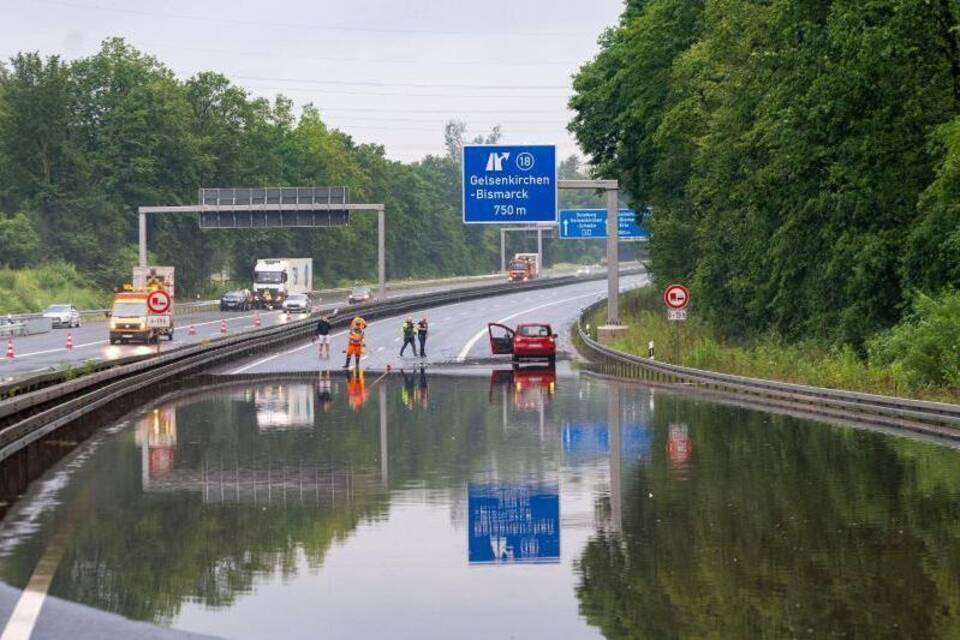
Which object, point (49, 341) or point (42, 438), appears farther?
point (49, 341)

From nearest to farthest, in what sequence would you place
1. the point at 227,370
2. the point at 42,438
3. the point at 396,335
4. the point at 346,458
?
the point at 346,458
the point at 42,438
the point at 227,370
the point at 396,335

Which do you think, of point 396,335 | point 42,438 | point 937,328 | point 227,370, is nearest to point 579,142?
point 396,335

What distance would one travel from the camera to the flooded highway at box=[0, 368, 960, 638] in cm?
1178

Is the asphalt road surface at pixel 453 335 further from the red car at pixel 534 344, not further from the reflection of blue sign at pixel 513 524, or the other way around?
the reflection of blue sign at pixel 513 524

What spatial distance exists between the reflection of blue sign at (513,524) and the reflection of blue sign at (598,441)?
442cm

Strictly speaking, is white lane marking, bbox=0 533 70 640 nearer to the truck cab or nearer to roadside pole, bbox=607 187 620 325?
roadside pole, bbox=607 187 620 325

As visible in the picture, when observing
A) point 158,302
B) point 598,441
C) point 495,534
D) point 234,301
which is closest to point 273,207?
point 234,301

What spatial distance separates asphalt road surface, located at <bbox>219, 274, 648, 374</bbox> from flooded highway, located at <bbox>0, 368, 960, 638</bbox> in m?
31.6

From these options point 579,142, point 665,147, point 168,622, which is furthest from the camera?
point 579,142

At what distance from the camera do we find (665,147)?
67.9 metres

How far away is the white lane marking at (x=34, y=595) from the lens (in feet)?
36.8

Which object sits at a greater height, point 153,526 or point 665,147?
point 665,147

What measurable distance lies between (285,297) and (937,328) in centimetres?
8534

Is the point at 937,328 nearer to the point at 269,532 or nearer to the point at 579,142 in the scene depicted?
the point at 269,532
